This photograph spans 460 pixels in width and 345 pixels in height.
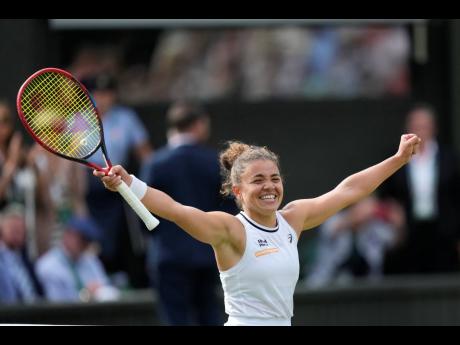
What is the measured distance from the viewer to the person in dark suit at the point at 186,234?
9.48 metres

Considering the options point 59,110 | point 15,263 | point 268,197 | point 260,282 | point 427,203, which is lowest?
point 260,282

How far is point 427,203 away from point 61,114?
6.29 meters

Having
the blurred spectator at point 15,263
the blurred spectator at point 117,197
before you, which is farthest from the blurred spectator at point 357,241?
the blurred spectator at point 15,263

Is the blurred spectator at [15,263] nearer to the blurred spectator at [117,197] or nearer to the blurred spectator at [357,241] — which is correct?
the blurred spectator at [117,197]

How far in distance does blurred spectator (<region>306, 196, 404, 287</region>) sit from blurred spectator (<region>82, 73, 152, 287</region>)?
171 cm

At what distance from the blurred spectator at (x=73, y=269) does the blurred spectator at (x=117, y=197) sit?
800 mm

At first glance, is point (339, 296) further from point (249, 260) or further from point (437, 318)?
point (249, 260)

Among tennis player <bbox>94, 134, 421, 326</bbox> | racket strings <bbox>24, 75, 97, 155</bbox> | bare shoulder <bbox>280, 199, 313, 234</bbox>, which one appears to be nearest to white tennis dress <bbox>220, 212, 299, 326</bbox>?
tennis player <bbox>94, 134, 421, 326</bbox>

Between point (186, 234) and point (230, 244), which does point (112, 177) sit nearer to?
point (230, 244)

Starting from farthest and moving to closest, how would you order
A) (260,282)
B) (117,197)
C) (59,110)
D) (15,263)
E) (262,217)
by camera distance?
1. (117,197)
2. (15,263)
3. (59,110)
4. (262,217)
5. (260,282)

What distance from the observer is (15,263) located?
10398mm

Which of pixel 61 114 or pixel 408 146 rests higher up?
pixel 61 114

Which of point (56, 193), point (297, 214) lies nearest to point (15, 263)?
point (56, 193)
